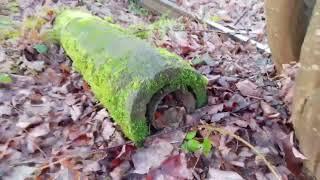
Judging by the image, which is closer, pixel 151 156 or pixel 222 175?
pixel 222 175

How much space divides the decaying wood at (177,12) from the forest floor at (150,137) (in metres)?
0.21

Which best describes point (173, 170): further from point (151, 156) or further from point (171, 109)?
point (171, 109)

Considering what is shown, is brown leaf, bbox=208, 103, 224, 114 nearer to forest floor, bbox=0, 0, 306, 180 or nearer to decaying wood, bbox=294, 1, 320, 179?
forest floor, bbox=0, 0, 306, 180

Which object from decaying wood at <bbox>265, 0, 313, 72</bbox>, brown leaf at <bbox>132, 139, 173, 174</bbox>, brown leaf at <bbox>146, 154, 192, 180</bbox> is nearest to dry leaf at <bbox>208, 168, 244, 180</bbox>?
brown leaf at <bbox>146, 154, 192, 180</bbox>

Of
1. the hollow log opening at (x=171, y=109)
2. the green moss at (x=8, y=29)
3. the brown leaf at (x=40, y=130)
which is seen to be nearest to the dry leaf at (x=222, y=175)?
the hollow log opening at (x=171, y=109)

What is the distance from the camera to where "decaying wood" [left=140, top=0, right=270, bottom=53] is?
4633 mm

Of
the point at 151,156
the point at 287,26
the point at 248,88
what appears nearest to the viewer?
the point at 151,156

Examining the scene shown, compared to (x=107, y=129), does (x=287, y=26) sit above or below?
above

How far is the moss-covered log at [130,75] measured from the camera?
2541 mm

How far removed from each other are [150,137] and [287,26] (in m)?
1.34

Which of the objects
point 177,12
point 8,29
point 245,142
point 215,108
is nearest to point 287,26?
point 215,108

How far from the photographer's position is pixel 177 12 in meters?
6.00

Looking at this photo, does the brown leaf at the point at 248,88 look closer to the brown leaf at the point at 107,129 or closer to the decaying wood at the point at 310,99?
the decaying wood at the point at 310,99

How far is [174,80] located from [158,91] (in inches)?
5.1
